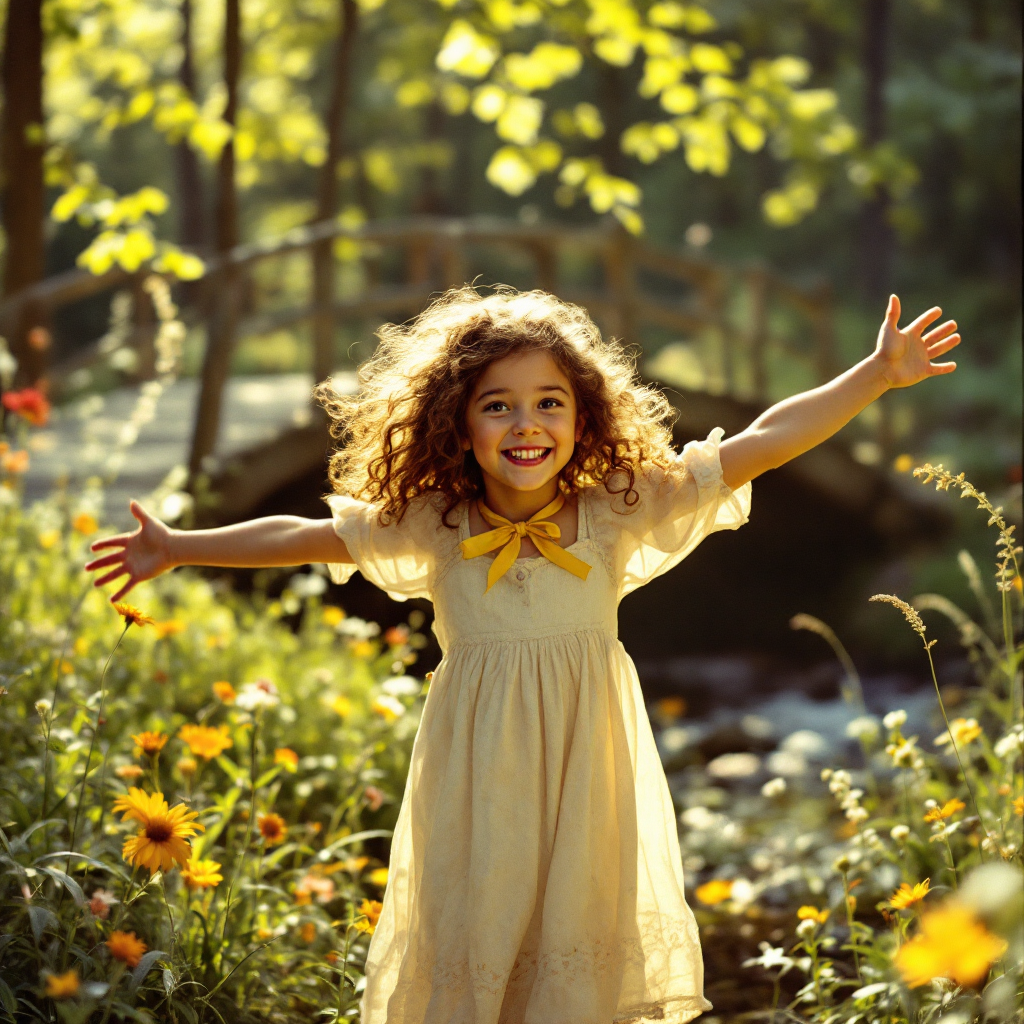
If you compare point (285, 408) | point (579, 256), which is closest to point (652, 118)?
point (579, 256)

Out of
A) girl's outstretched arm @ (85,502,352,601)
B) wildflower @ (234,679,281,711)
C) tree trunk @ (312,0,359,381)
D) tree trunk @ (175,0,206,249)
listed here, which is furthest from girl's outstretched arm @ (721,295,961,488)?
tree trunk @ (175,0,206,249)

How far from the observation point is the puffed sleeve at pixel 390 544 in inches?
90.4

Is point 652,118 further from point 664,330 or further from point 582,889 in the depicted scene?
point 582,889

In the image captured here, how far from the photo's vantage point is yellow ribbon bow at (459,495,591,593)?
218 centimetres

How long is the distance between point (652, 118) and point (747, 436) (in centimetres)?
2046

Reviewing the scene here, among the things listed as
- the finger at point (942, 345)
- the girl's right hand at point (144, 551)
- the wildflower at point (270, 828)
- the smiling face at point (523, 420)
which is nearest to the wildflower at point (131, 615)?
the girl's right hand at point (144, 551)

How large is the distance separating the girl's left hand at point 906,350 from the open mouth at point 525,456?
0.66m

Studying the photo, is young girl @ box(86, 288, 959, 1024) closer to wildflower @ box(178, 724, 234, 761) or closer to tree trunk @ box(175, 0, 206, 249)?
wildflower @ box(178, 724, 234, 761)

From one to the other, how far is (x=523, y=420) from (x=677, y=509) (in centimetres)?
34

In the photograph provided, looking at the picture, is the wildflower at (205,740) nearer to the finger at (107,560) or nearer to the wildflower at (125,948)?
the finger at (107,560)

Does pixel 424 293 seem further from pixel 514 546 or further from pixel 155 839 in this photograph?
pixel 155 839

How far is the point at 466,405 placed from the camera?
230 cm

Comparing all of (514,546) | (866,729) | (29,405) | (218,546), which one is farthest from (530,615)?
(29,405)

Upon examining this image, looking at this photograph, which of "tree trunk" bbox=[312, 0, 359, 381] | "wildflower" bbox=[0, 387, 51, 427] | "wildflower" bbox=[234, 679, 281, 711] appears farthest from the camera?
"tree trunk" bbox=[312, 0, 359, 381]
